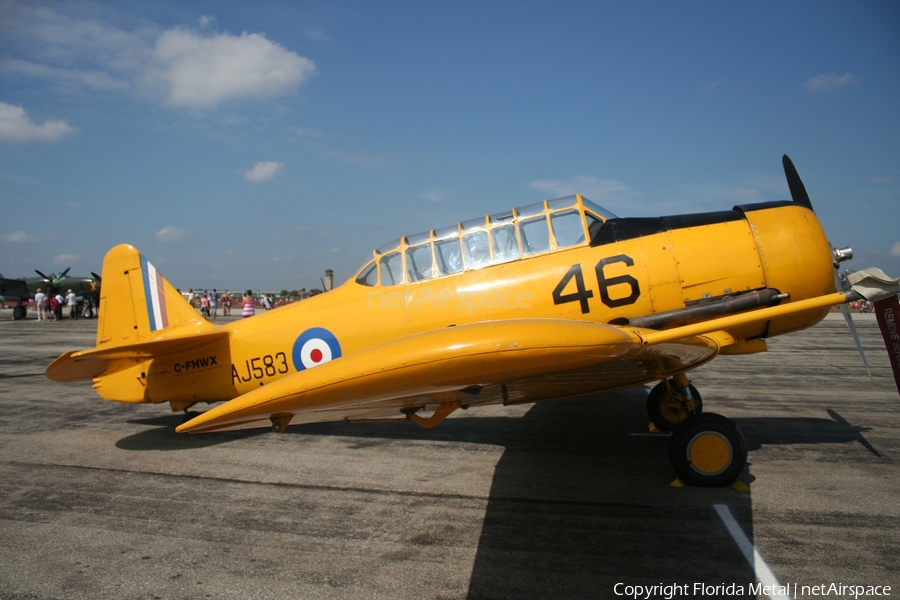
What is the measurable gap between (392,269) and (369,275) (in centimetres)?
30

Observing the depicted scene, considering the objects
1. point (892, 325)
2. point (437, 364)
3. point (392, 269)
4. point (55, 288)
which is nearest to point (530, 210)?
point (392, 269)

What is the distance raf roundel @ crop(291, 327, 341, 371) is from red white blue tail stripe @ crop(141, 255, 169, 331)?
7.73 feet

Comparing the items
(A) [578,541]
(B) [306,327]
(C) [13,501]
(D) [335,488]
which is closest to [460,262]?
(B) [306,327]

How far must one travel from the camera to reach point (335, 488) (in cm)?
499

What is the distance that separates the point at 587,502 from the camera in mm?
4492

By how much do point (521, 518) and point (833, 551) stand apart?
209 cm

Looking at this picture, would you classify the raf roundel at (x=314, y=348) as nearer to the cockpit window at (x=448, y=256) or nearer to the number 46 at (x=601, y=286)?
the cockpit window at (x=448, y=256)

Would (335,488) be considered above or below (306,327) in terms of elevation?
below

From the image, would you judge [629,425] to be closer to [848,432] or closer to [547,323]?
[848,432]

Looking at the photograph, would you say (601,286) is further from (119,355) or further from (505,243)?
(119,355)

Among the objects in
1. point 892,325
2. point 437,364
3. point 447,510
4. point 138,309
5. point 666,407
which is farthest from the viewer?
point 138,309

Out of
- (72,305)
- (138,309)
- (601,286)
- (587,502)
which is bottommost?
(587,502)

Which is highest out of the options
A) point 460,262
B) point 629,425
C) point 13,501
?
point 460,262

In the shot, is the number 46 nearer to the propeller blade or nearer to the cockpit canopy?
the cockpit canopy
